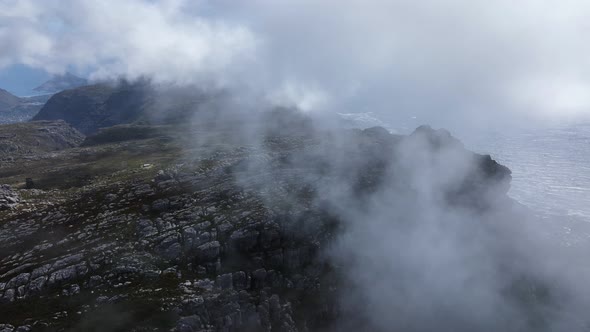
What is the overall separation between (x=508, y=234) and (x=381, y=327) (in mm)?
50714

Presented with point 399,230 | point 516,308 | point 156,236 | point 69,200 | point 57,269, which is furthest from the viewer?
point 399,230

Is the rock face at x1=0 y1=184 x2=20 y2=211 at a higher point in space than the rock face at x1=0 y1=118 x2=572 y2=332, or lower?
higher

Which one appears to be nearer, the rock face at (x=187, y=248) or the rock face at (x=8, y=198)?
the rock face at (x=187, y=248)

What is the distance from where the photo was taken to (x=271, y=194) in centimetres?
9025

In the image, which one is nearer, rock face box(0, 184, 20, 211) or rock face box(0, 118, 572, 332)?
rock face box(0, 118, 572, 332)

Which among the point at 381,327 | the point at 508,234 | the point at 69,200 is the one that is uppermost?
the point at 69,200

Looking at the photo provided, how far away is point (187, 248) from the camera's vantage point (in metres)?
70.1

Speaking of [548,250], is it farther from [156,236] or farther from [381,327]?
[156,236]

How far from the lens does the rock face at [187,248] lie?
56.7 m

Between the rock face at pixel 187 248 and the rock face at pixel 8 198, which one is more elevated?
the rock face at pixel 8 198

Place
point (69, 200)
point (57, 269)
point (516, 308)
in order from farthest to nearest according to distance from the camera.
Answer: point (69, 200), point (516, 308), point (57, 269)

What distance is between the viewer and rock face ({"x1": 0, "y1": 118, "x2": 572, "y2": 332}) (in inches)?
2232

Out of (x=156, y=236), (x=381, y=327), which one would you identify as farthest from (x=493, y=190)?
(x=156, y=236)

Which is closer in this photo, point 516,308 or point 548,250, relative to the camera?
point 516,308
